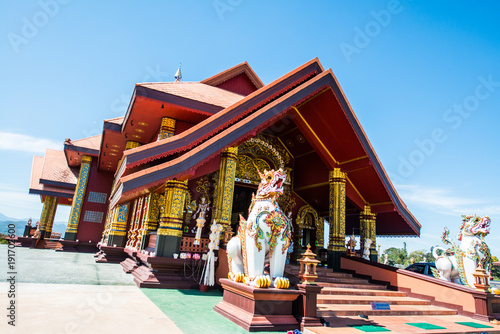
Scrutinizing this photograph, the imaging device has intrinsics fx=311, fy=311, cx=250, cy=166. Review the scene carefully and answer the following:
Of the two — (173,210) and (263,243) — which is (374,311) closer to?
(263,243)

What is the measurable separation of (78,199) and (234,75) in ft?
33.2

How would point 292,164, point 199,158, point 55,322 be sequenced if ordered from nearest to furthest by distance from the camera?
point 55,322 → point 199,158 → point 292,164

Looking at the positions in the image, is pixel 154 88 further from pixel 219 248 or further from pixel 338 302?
pixel 338 302

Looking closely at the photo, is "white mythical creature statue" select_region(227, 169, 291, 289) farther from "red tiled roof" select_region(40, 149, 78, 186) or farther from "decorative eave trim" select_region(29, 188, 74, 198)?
"red tiled roof" select_region(40, 149, 78, 186)

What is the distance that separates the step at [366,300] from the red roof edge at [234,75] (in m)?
10.4

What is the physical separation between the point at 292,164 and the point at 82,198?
37.2ft

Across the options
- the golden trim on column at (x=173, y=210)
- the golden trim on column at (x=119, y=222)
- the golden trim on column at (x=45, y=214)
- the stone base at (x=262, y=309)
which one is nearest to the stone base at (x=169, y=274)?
the golden trim on column at (x=173, y=210)

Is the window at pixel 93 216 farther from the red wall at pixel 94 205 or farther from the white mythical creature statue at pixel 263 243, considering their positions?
the white mythical creature statue at pixel 263 243

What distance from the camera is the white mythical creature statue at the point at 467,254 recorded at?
6840 mm

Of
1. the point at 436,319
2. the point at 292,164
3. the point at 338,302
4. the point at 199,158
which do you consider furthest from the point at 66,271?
the point at 436,319

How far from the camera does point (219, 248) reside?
7730 mm

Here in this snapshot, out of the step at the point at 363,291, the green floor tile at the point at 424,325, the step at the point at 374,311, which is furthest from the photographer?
the step at the point at 363,291

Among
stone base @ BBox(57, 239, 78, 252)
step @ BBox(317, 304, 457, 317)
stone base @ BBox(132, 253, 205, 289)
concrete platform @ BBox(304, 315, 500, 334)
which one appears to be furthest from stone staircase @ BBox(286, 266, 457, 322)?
stone base @ BBox(57, 239, 78, 252)

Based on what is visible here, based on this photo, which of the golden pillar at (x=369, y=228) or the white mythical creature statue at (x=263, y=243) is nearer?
the white mythical creature statue at (x=263, y=243)
